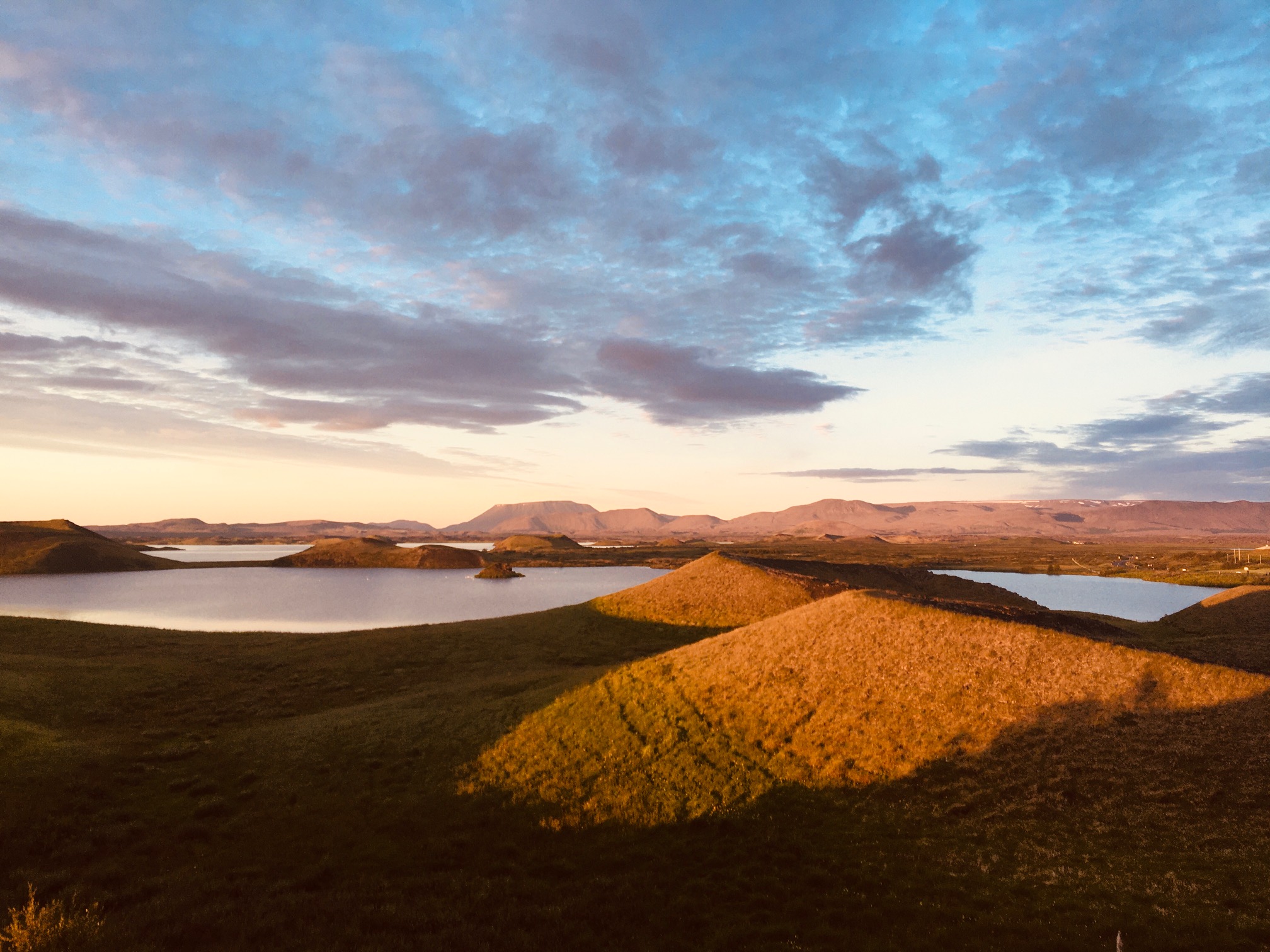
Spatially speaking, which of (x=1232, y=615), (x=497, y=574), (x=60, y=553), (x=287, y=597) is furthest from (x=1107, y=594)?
(x=60, y=553)

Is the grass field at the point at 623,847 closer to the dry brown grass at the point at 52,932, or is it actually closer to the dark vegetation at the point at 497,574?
the dry brown grass at the point at 52,932

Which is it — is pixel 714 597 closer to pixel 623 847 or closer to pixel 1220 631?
pixel 1220 631

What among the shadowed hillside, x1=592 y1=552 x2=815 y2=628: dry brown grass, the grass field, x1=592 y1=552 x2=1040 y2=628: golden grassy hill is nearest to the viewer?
the grass field

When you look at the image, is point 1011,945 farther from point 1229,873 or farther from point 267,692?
point 267,692

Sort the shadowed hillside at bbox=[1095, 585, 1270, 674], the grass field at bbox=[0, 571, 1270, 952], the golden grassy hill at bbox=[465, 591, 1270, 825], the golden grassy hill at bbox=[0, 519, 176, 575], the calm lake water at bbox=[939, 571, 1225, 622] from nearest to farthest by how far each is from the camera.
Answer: the grass field at bbox=[0, 571, 1270, 952]
the golden grassy hill at bbox=[465, 591, 1270, 825]
the shadowed hillside at bbox=[1095, 585, 1270, 674]
the calm lake water at bbox=[939, 571, 1225, 622]
the golden grassy hill at bbox=[0, 519, 176, 575]

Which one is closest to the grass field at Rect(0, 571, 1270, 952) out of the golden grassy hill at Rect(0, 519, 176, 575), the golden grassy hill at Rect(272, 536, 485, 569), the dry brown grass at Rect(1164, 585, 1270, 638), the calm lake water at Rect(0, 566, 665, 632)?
the dry brown grass at Rect(1164, 585, 1270, 638)

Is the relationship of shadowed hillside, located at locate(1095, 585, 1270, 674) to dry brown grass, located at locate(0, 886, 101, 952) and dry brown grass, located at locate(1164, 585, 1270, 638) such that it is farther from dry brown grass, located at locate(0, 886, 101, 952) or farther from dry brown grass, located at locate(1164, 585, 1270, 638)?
dry brown grass, located at locate(0, 886, 101, 952)
